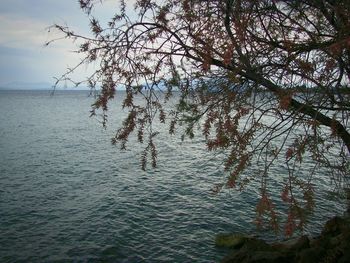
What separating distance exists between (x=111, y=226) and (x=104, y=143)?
26.6 m

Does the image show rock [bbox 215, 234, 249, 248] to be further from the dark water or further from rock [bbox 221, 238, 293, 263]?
rock [bbox 221, 238, 293, 263]

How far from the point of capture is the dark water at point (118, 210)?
1495 cm

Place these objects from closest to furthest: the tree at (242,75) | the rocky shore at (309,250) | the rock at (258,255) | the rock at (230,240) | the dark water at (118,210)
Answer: the tree at (242,75), the rocky shore at (309,250), the rock at (258,255), the rock at (230,240), the dark water at (118,210)

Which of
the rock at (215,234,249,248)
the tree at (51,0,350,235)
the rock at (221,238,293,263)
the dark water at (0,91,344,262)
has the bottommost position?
the dark water at (0,91,344,262)

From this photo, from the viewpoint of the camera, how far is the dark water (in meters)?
14.9

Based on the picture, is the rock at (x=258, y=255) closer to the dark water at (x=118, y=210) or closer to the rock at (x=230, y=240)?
the rock at (x=230, y=240)

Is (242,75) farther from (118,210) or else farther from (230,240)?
(118,210)

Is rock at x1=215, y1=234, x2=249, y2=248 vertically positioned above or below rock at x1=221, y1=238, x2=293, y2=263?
below

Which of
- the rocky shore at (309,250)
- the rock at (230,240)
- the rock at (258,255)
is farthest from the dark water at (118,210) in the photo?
the rock at (258,255)

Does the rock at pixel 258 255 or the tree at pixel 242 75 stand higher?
the tree at pixel 242 75

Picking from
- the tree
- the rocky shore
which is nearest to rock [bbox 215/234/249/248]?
the rocky shore

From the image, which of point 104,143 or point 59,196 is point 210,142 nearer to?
point 59,196

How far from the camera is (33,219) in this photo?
18438mm

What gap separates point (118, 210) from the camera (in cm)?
1959
